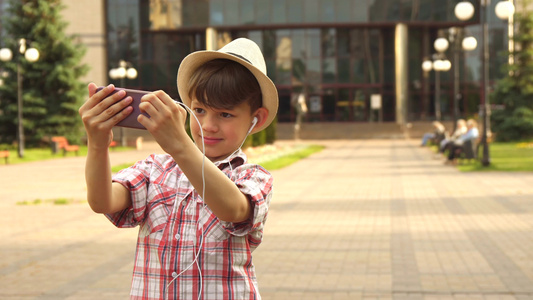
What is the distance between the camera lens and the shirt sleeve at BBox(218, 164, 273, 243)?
2270 mm

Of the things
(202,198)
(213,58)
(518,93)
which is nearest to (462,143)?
(213,58)

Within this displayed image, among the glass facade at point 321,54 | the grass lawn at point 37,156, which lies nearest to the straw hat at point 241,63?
the grass lawn at point 37,156

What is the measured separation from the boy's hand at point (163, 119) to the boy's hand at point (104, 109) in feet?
0.20

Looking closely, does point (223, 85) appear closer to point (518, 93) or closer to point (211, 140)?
point (211, 140)

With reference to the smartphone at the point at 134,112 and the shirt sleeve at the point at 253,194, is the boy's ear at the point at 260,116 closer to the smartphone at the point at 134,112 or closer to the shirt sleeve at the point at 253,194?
the shirt sleeve at the point at 253,194

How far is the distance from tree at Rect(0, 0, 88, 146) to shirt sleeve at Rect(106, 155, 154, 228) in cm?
3685

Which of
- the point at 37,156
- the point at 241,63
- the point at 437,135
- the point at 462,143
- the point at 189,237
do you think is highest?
the point at 241,63

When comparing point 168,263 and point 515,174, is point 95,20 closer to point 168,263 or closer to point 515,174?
point 515,174

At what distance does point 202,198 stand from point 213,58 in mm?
480

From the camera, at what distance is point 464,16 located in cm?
2027

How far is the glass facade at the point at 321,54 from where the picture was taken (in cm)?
5459

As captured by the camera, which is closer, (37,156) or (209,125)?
(209,125)

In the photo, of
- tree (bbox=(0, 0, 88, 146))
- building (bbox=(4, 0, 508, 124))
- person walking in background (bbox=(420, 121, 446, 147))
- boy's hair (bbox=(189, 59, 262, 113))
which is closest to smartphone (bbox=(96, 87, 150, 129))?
boy's hair (bbox=(189, 59, 262, 113))

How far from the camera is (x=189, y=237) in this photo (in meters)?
2.34
